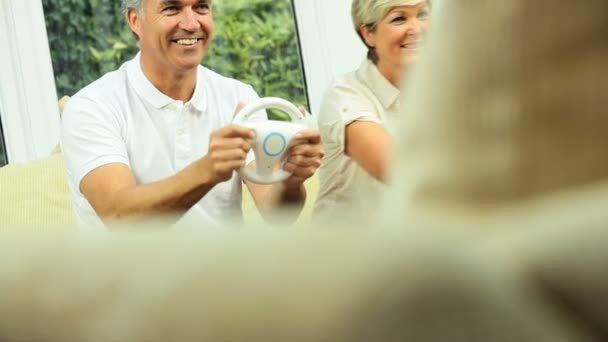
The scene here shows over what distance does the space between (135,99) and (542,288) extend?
1.62m

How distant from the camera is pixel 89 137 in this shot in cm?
160

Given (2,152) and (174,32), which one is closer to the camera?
(174,32)

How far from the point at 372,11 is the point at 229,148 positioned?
1.42ft

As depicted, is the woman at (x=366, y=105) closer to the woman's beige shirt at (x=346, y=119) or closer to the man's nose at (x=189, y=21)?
the woman's beige shirt at (x=346, y=119)

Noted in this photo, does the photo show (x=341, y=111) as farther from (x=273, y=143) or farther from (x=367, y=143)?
(x=273, y=143)

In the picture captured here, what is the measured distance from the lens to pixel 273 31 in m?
3.62

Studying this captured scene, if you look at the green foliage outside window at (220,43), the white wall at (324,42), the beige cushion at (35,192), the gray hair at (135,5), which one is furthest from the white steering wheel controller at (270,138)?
the white wall at (324,42)

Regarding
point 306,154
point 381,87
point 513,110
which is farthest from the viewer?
point 381,87

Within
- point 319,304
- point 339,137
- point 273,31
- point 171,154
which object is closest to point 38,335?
point 319,304

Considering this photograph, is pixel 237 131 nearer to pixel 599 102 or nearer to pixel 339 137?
pixel 339 137

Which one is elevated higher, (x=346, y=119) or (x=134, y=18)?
(x=134, y=18)

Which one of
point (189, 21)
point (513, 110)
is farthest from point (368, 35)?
point (513, 110)

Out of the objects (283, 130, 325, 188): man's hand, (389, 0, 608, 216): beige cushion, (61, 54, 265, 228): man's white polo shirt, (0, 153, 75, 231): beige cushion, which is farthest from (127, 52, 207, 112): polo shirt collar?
(389, 0, 608, 216): beige cushion

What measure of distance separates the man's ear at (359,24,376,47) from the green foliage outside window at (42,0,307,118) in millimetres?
1673
